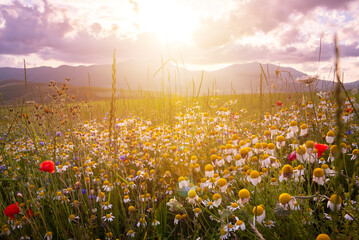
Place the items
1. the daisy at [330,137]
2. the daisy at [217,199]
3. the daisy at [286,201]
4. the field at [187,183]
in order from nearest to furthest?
the daisy at [286,201]
the field at [187,183]
the daisy at [217,199]
the daisy at [330,137]

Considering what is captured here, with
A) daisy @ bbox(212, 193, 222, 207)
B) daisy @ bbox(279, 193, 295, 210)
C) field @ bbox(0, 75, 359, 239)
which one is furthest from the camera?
daisy @ bbox(212, 193, 222, 207)

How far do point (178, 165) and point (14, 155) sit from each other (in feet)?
9.89

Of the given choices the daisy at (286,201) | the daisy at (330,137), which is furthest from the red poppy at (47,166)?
the daisy at (330,137)

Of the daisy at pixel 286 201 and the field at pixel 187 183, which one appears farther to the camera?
the field at pixel 187 183

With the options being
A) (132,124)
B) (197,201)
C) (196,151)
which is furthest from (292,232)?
(132,124)

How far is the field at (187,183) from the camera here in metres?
1.51

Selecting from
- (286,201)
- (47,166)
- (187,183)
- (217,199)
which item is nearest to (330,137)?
(286,201)

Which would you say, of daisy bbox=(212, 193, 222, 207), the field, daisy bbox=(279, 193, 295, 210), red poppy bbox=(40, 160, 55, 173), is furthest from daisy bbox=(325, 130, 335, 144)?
red poppy bbox=(40, 160, 55, 173)

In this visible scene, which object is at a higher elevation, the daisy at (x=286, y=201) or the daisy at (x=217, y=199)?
the daisy at (x=286, y=201)

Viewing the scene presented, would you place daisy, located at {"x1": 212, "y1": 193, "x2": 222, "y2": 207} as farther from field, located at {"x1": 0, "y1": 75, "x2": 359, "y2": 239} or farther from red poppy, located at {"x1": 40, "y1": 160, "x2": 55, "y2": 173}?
red poppy, located at {"x1": 40, "y1": 160, "x2": 55, "y2": 173}

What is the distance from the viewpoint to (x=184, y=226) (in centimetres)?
214

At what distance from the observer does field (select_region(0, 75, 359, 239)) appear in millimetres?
1510

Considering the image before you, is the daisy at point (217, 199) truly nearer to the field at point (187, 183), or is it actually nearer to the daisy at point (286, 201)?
the field at point (187, 183)

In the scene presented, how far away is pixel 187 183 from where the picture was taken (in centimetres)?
208
